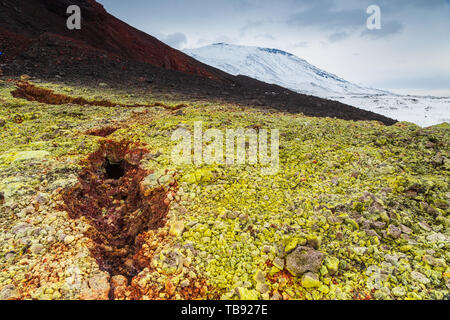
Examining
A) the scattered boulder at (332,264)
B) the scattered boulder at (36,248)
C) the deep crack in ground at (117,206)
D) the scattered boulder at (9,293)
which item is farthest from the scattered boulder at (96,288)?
the scattered boulder at (332,264)

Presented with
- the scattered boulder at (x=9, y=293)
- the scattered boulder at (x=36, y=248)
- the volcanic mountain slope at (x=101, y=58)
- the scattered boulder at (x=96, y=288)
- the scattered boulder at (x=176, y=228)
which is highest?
the volcanic mountain slope at (x=101, y=58)

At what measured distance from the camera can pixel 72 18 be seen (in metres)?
24.9

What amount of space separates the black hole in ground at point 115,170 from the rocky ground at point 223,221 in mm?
23

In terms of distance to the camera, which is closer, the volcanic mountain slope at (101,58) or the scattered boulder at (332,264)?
the scattered boulder at (332,264)

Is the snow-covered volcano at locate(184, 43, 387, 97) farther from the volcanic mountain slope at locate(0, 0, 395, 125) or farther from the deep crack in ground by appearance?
the deep crack in ground

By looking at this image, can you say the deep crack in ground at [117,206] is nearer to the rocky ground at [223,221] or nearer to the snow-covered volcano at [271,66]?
the rocky ground at [223,221]

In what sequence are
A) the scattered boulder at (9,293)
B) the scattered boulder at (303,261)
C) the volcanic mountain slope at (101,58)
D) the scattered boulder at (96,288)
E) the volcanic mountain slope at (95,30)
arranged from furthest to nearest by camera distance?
1. the volcanic mountain slope at (95,30)
2. the volcanic mountain slope at (101,58)
3. the scattered boulder at (303,261)
4. the scattered boulder at (96,288)
5. the scattered boulder at (9,293)

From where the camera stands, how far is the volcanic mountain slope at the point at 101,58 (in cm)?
1628

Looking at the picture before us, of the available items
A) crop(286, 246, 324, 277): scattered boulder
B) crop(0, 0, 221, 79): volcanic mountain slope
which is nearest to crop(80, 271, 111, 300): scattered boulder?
crop(286, 246, 324, 277): scattered boulder

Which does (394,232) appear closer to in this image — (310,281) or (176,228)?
(310,281)

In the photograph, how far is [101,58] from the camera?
2044cm

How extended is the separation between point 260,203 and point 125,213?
7.60 ft
